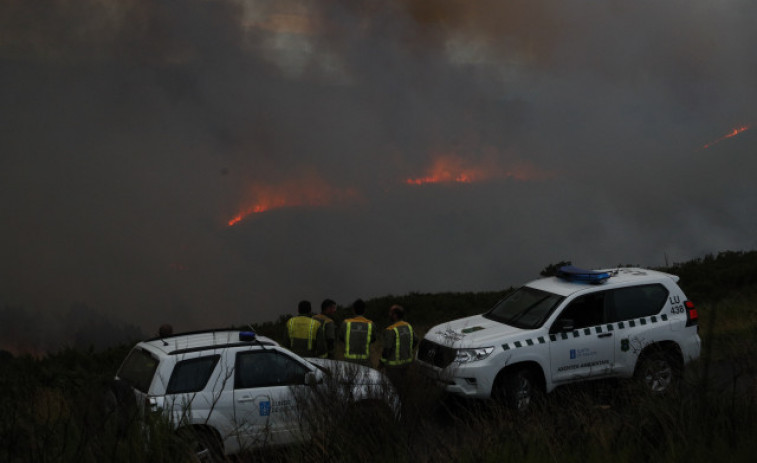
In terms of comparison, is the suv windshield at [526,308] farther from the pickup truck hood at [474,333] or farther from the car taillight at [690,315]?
the car taillight at [690,315]

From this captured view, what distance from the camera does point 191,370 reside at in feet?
25.6

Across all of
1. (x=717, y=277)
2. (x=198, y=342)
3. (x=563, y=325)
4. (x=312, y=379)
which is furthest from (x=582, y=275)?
(x=717, y=277)

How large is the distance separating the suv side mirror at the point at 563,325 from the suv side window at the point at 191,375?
15.8ft

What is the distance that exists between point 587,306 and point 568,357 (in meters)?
0.84

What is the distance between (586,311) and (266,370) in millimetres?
4868

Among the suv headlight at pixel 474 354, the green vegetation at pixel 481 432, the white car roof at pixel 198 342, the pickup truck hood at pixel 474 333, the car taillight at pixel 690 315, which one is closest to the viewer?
the green vegetation at pixel 481 432

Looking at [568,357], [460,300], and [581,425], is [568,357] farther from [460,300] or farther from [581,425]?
[460,300]

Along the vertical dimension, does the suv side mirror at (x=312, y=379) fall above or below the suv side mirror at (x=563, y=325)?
A: below

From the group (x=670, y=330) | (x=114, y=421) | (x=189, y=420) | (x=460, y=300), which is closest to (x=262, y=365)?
(x=189, y=420)

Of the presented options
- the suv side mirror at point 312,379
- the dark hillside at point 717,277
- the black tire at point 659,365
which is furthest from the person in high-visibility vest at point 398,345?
the dark hillside at point 717,277

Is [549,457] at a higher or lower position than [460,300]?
lower

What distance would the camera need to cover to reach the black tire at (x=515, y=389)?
9.91m

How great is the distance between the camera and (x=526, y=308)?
1095 cm

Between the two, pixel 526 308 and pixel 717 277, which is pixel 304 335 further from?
pixel 717 277
